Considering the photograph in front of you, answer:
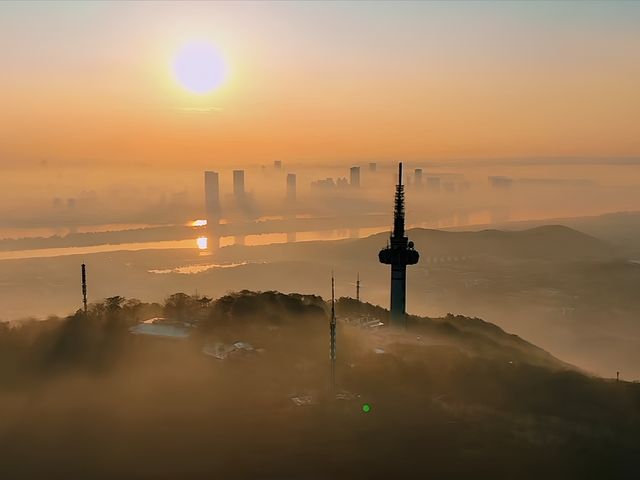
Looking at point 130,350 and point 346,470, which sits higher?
point 130,350

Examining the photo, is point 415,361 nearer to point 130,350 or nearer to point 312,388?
point 312,388

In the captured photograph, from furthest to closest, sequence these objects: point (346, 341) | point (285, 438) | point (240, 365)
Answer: point (346, 341), point (240, 365), point (285, 438)

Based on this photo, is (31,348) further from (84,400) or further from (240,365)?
(240,365)

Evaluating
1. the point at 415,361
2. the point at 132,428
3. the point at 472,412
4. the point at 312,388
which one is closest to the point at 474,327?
the point at 415,361

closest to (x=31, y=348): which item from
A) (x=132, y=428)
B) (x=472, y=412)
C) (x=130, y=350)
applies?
(x=130, y=350)

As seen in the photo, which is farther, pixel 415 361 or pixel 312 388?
pixel 415 361

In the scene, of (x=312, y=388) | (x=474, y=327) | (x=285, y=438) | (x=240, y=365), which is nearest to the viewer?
(x=285, y=438)
